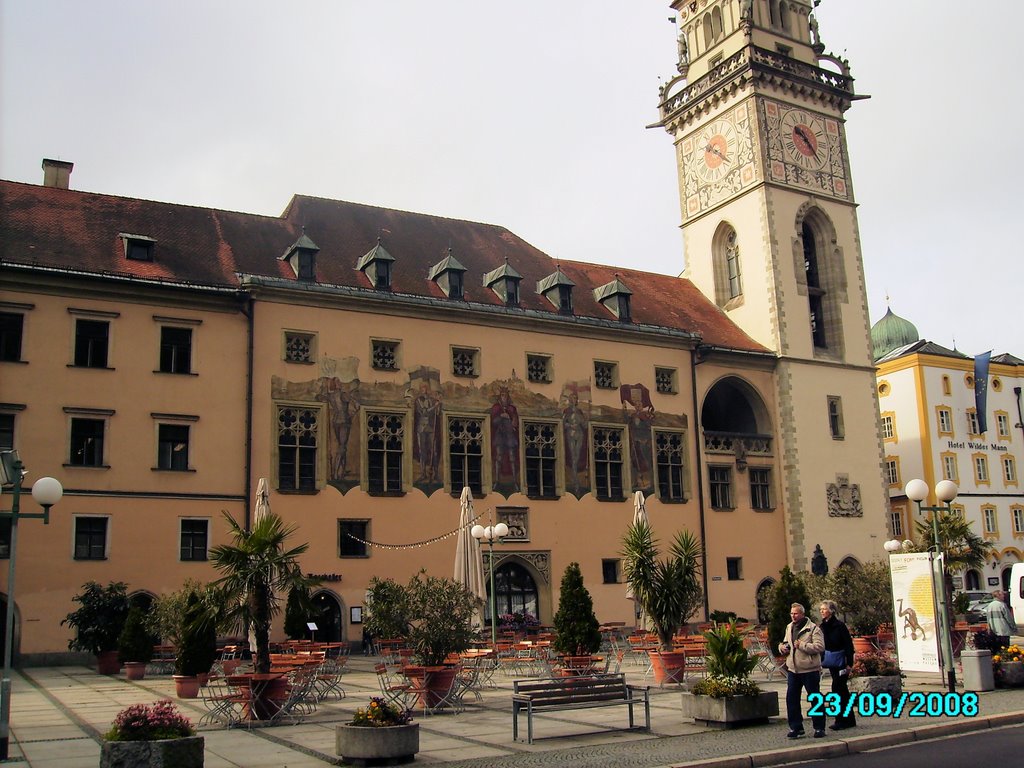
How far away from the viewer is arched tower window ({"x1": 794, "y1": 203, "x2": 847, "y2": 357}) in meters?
42.6

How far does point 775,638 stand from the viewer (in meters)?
21.6

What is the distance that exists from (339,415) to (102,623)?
30.7 ft

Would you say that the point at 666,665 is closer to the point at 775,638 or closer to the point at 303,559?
the point at 775,638

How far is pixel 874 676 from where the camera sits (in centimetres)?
1519

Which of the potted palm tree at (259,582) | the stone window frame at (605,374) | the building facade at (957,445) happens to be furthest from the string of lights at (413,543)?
the building facade at (957,445)

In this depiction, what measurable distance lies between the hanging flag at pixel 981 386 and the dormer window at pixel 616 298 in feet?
85.5

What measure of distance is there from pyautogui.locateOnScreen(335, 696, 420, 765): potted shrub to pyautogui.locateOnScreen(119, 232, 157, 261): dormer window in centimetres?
2145

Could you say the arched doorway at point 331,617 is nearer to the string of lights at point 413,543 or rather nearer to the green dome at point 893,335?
the string of lights at point 413,543

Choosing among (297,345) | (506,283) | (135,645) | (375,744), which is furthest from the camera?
(506,283)

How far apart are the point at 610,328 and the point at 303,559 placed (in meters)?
13.6

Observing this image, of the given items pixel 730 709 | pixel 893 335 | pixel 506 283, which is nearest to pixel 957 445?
pixel 893 335

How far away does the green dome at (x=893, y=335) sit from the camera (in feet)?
209
